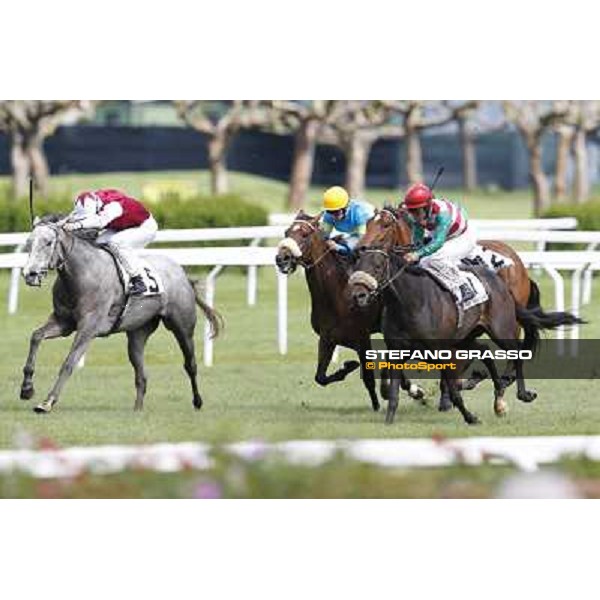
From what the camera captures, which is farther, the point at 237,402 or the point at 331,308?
the point at 237,402

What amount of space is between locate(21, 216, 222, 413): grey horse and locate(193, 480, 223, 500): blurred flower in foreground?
294cm

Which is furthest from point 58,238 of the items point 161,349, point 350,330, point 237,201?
point 237,201

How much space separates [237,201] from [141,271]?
7.92 metres

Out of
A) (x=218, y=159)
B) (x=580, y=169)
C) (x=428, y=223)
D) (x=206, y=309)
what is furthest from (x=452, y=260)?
A: (x=580, y=169)

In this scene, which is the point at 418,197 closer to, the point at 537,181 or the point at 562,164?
the point at 537,181

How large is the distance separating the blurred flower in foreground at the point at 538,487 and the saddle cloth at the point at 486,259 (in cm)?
335

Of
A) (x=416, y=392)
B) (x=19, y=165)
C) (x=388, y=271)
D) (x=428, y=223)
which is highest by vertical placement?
(x=428, y=223)

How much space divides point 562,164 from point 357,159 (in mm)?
2051

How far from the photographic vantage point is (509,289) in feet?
36.0

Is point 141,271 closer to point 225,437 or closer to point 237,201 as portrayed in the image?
point 225,437

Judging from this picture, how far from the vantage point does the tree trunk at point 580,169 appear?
21125 millimetres

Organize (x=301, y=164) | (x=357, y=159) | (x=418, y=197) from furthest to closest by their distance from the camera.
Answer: (x=357, y=159) < (x=301, y=164) < (x=418, y=197)

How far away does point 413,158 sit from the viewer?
67.7 feet

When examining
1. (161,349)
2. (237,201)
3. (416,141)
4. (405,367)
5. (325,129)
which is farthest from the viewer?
(325,129)
